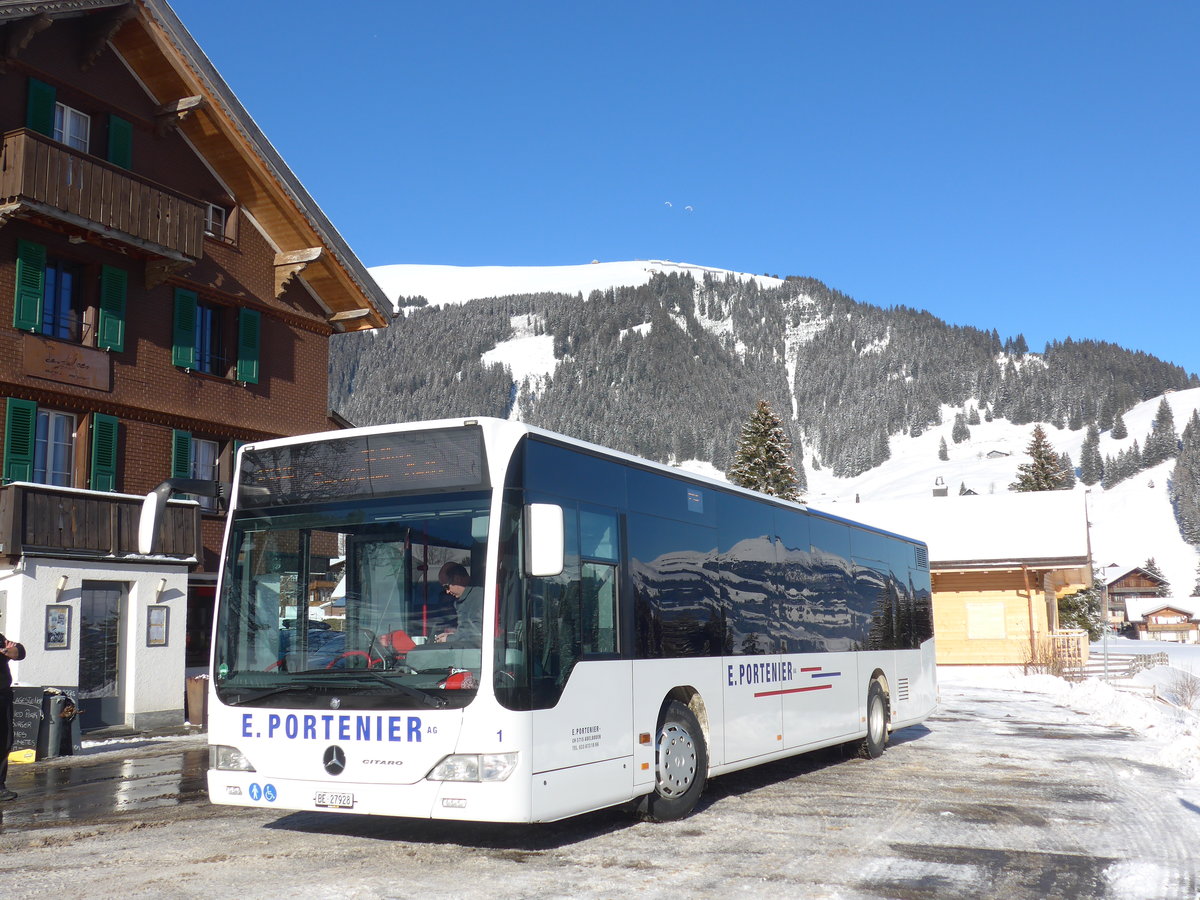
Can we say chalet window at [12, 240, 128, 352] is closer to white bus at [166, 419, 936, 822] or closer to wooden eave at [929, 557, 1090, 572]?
white bus at [166, 419, 936, 822]

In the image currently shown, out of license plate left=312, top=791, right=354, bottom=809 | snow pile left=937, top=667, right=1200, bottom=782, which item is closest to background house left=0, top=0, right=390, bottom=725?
license plate left=312, top=791, right=354, bottom=809

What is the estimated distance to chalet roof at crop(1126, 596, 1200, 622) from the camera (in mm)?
125325

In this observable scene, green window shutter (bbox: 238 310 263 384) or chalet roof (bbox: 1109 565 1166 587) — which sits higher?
green window shutter (bbox: 238 310 263 384)

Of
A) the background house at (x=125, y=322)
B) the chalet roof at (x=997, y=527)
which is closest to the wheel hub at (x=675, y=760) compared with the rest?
the background house at (x=125, y=322)

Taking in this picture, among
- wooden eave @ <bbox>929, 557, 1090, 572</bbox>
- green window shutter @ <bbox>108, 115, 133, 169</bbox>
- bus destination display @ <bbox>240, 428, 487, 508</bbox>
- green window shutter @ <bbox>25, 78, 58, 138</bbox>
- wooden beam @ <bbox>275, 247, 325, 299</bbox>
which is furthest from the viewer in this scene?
wooden eave @ <bbox>929, 557, 1090, 572</bbox>

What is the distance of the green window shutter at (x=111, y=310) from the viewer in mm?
21359

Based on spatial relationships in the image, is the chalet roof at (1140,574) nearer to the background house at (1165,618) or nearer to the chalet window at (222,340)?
the background house at (1165,618)

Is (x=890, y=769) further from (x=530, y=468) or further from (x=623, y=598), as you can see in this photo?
(x=530, y=468)

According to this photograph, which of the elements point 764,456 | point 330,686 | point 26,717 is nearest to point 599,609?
point 330,686

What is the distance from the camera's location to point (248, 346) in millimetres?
24828

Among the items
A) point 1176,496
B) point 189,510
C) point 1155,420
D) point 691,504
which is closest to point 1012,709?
point 691,504

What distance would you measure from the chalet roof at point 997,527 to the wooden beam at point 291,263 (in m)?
20.6

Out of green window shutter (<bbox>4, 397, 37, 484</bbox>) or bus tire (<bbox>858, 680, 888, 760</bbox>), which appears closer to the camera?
bus tire (<bbox>858, 680, 888, 760</bbox>)

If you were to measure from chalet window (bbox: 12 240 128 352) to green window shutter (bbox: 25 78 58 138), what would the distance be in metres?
2.17
